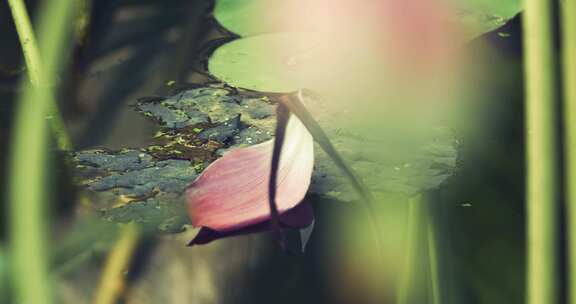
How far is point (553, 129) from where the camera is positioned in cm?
59

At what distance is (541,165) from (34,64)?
56 cm

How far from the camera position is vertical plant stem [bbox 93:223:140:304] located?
753 mm

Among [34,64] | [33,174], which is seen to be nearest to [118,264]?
[33,174]

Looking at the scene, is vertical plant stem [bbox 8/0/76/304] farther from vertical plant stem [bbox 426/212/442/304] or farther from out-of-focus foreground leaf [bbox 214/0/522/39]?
vertical plant stem [bbox 426/212/442/304]

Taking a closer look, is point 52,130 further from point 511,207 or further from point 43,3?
point 511,207

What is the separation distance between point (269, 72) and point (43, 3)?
1.21ft

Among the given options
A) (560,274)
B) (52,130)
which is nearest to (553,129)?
(560,274)

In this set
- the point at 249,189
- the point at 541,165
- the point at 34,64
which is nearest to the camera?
the point at 541,165

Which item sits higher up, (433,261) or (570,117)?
(570,117)

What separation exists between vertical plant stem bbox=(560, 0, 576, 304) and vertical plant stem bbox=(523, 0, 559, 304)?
0.02 meters

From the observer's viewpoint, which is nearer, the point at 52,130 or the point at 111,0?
the point at 52,130

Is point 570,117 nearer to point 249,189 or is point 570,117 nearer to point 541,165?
point 541,165

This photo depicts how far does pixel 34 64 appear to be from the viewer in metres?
0.87

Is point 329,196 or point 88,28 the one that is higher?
point 88,28
